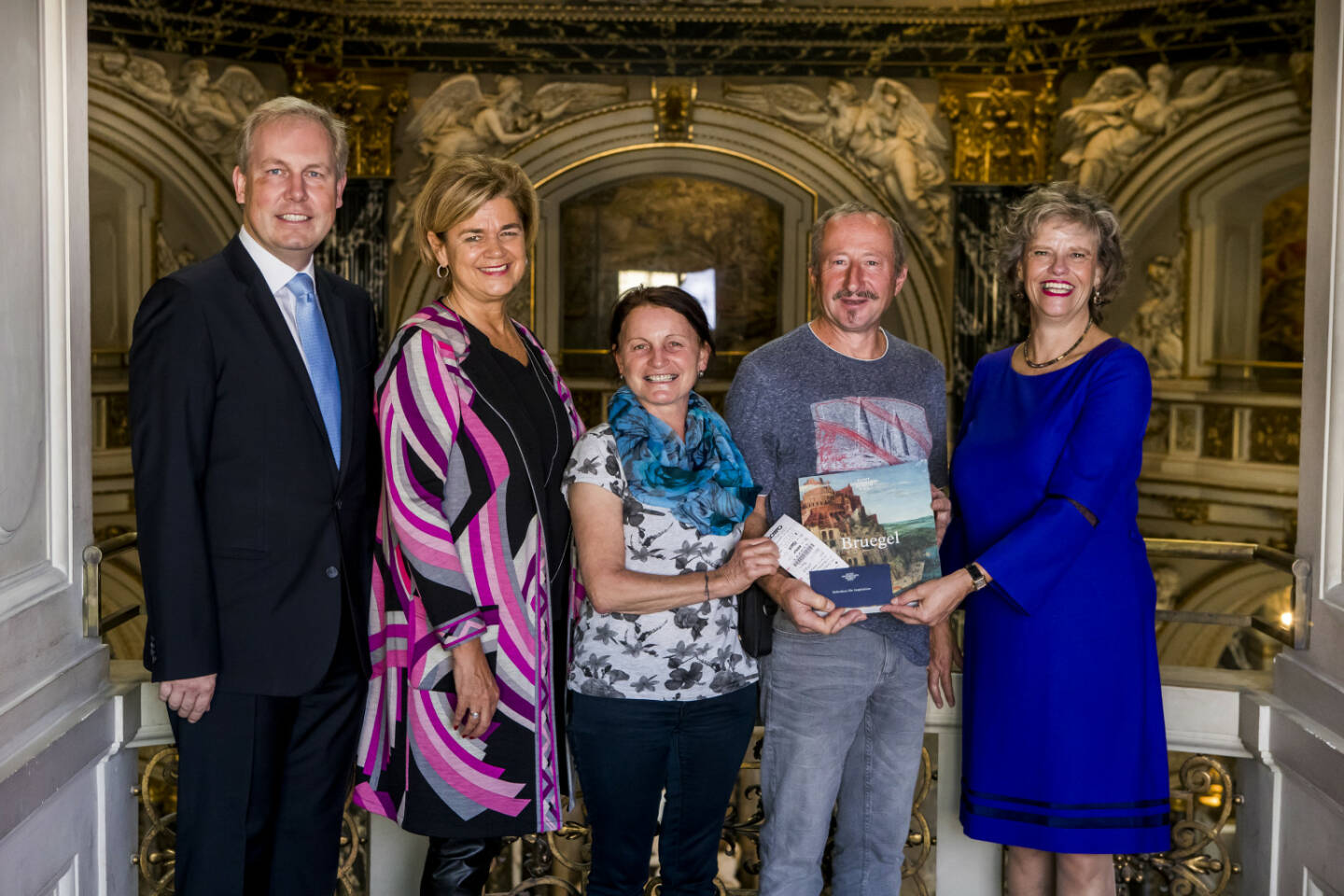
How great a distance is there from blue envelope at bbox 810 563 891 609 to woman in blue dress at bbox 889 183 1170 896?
2.6 inches

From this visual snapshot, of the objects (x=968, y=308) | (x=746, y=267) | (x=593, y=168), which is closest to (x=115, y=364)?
(x=593, y=168)

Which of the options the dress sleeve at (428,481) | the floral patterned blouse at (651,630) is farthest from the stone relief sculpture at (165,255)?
the floral patterned blouse at (651,630)

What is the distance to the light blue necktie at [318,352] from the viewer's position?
2795mm

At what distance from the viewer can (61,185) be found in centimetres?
282

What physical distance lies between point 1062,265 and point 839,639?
105 centimetres

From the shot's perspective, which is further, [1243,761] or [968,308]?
[968,308]

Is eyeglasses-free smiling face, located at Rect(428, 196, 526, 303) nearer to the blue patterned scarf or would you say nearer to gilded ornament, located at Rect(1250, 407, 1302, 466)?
the blue patterned scarf

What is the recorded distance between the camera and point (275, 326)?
2736 millimetres

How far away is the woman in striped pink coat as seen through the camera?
2.69 meters

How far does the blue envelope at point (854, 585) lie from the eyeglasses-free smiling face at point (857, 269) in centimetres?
58

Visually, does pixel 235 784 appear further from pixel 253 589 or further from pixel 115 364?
pixel 115 364

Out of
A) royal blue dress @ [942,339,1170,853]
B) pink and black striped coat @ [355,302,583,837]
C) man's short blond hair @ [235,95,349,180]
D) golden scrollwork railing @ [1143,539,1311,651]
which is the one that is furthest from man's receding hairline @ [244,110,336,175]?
golden scrollwork railing @ [1143,539,1311,651]

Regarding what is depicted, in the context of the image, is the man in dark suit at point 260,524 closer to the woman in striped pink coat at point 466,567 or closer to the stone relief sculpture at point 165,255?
the woman in striped pink coat at point 466,567

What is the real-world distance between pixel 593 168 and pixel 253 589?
30.0ft
